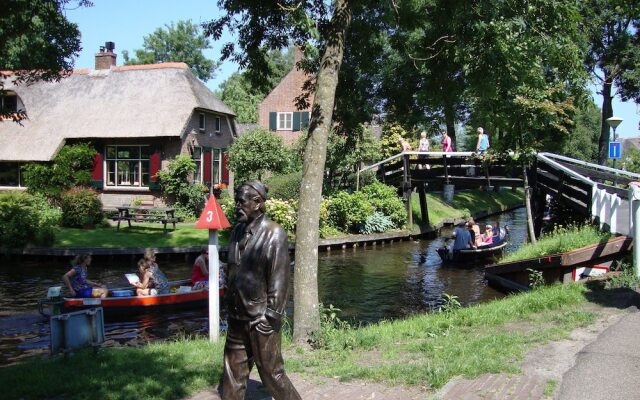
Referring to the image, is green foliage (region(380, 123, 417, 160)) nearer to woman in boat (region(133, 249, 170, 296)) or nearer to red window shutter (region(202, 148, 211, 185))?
red window shutter (region(202, 148, 211, 185))

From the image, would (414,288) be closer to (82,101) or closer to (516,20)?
(516,20)

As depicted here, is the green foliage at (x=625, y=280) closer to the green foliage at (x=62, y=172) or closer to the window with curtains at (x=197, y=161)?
the window with curtains at (x=197, y=161)

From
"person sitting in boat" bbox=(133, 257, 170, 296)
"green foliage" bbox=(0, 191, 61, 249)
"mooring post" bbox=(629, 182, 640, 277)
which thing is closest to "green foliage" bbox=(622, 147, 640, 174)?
"mooring post" bbox=(629, 182, 640, 277)

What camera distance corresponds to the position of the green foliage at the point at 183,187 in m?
26.8

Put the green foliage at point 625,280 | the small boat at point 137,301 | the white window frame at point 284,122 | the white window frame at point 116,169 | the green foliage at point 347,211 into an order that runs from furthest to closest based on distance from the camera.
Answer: the white window frame at point 284,122
the white window frame at point 116,169
the green foliage at point 347,211
the small boat at point 137,301
the green foliage at point 625,280

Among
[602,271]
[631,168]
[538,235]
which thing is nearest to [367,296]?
[602,271]

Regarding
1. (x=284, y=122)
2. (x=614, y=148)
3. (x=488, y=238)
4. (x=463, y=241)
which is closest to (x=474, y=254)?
(x=463, y=241)

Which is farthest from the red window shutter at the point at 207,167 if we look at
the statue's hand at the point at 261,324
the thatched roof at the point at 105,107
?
the statue's hand at the point at 261,324

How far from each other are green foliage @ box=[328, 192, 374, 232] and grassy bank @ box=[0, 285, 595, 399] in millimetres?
16113

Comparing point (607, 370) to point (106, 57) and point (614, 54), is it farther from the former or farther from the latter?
point (614, 54)

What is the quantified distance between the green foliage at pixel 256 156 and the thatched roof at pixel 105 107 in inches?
83.5

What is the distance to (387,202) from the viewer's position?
87.4ft

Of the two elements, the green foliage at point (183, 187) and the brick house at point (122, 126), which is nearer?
the green foliage at point (183, 187)

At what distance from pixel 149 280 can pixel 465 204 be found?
87.4ft
